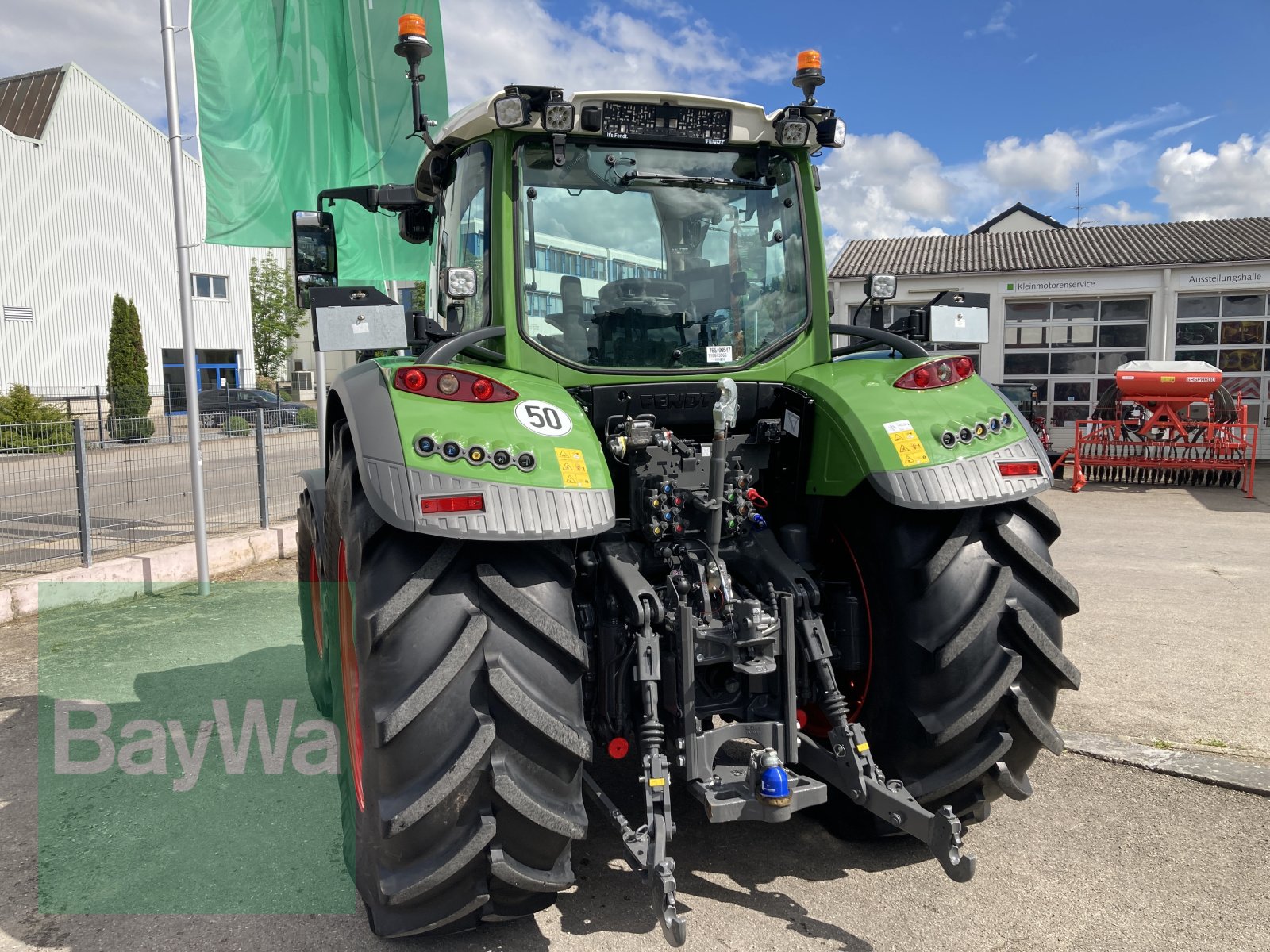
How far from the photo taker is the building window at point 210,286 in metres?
30.2

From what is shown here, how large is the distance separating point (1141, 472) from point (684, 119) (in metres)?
13.3

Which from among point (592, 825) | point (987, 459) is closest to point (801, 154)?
point (987, 459)

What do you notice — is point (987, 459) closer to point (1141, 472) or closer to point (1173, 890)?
point (1173, 890)

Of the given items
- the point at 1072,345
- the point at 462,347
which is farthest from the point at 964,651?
the point at 1072,345

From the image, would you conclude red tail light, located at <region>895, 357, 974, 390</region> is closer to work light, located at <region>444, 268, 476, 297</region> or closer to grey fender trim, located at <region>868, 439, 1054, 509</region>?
grey fender trim, located at <region>868, 439, 1054, 509</region>

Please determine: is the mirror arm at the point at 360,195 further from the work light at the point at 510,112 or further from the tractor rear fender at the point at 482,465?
the tractor rear fender at the point at 482,465

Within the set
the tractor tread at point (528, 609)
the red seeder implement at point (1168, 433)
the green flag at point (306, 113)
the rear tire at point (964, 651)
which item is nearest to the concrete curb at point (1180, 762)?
the rear tire at point (964, 651)

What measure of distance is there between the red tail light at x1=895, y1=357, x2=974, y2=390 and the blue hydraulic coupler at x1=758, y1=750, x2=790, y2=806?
51.8 inches

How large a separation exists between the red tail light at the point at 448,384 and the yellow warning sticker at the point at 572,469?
0.28m

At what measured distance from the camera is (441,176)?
3795mm

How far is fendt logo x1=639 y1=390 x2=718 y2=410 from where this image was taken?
3.29m

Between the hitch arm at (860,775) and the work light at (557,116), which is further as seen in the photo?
the work light at (557,116)

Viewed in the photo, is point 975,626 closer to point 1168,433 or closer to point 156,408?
point 1168,433

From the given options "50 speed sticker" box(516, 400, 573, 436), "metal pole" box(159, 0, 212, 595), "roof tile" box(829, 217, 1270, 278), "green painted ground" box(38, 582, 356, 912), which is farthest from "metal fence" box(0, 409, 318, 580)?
"roof tile" box(829, 217, 1270, 278)
